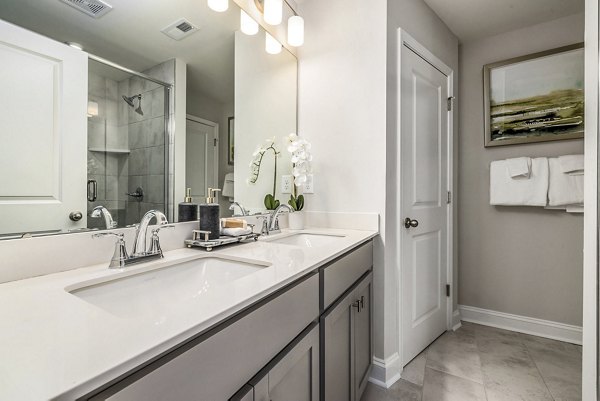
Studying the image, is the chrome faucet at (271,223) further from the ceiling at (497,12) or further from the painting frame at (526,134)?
the painting frame at (526,134)

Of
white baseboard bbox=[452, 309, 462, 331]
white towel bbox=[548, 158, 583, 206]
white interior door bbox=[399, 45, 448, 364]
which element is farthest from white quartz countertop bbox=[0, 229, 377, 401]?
white towel bbox=[548, 158, 583, 206]

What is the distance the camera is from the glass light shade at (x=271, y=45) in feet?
5.73

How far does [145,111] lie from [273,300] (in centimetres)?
82

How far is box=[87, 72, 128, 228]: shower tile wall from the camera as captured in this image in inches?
35.1

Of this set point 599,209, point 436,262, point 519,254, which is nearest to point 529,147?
point 519,254

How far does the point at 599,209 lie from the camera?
1.09 m

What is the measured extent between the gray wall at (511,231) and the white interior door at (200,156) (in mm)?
2138

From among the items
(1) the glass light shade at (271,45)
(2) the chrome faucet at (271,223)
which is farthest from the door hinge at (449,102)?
(2) the chrome faucet at (271,223)

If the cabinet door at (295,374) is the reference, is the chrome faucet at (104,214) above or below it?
above

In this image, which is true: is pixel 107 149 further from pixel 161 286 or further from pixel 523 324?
pixel 523 324

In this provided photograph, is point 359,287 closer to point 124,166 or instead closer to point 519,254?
point 124,166

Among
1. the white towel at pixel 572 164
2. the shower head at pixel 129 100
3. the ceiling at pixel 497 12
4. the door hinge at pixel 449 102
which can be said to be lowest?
the white towel at pixel 572 164

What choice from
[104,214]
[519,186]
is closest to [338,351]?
[104,214]

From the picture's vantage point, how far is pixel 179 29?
117 cm
